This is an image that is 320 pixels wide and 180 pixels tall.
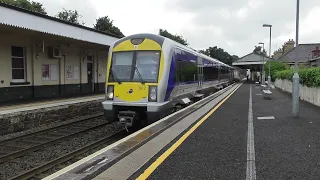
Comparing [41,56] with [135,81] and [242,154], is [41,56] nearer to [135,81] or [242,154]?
[135,81]

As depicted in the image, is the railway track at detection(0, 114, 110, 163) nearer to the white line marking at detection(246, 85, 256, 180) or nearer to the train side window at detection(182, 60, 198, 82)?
the train side window at detection(182, 60, 198, 82)

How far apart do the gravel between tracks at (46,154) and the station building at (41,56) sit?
527 cm

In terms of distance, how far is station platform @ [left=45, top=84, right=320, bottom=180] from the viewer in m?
5.09

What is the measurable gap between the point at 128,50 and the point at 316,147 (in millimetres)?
6592

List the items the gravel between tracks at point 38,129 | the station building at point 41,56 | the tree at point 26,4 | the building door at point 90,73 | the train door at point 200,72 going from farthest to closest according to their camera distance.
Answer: the tree at point 26,4 < the building door at point 90,73 < the train door at point 200,72 < the station building at point 41,56 < the gravel between tracks at point 38,129

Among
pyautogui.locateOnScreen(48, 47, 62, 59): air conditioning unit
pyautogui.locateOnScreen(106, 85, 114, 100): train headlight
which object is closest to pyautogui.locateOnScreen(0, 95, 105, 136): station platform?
pyautogui.locateOnScreen(106, 85, 114, 100): train headlight

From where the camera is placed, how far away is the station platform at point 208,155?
5086 millimetres

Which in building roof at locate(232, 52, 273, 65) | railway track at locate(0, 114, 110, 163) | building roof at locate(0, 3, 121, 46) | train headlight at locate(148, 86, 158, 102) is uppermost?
building roof at locate(232, 52, 273, 65)

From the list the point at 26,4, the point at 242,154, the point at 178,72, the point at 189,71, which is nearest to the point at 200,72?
the point at 189,71

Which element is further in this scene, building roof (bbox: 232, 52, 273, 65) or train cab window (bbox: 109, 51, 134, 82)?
building roof (bbox: 232, 52, 273, 65)

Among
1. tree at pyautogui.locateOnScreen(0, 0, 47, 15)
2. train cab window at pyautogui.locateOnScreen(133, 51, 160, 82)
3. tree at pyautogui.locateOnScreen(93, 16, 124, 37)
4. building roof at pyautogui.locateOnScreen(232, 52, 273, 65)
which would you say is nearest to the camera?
train cab window at pyautogui.locateOnScreen(133, 51, 160, 82)

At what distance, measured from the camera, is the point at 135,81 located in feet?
35.7

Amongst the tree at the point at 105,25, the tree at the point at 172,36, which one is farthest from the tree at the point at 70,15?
the tree at the point at 172,36

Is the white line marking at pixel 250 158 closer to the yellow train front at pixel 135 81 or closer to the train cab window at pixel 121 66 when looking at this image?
the yellow train front at pixel 135 81
